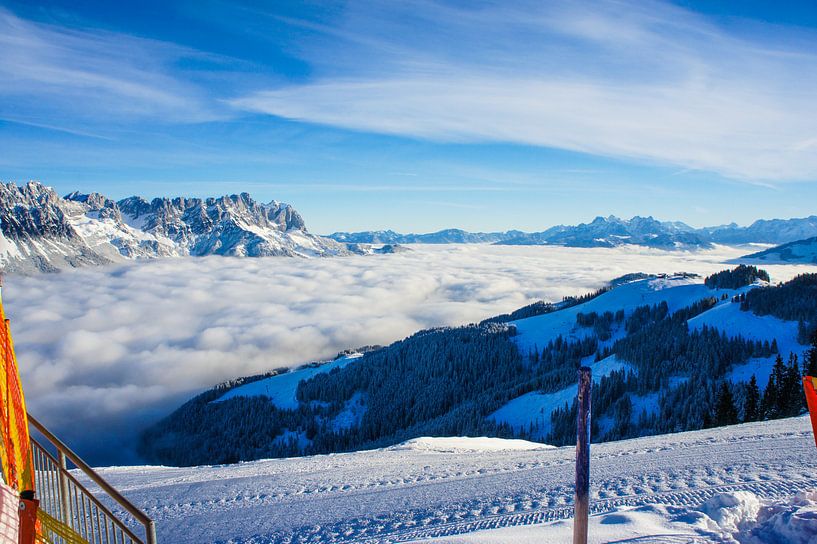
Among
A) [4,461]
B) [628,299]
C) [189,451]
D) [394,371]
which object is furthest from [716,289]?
[4,461]

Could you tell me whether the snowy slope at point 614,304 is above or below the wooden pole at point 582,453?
below

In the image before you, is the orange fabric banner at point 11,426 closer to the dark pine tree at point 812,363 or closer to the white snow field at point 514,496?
the white snow field at point 514,496

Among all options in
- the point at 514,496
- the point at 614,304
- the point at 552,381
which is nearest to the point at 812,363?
the point at 552,381

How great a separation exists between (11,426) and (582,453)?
25.4 ft

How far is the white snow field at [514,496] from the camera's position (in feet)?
31.8

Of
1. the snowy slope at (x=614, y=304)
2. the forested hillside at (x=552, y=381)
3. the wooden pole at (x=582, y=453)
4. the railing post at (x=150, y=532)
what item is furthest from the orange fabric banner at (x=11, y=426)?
the snowy slope at (x=614, y=304)

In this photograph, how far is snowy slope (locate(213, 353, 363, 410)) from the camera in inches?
5148

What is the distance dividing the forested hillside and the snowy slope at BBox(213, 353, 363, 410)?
0.88m

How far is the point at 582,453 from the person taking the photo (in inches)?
259

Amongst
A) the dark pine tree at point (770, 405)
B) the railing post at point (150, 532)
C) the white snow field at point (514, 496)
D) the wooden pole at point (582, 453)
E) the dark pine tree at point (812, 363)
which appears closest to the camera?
the railing post at point (150, 532)

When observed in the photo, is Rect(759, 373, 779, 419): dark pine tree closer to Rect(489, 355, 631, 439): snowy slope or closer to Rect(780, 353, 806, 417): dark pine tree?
Rect(780, 353, 806, 417): dark pine tree

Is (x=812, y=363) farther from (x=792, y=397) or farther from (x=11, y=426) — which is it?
(x=11, y=426)

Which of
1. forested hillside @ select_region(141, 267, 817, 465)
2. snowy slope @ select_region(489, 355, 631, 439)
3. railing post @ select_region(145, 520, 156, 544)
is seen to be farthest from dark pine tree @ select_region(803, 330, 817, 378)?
railing post @ select_region(145, 520, 156, 544)

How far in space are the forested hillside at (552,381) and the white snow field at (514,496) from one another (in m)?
35.8
